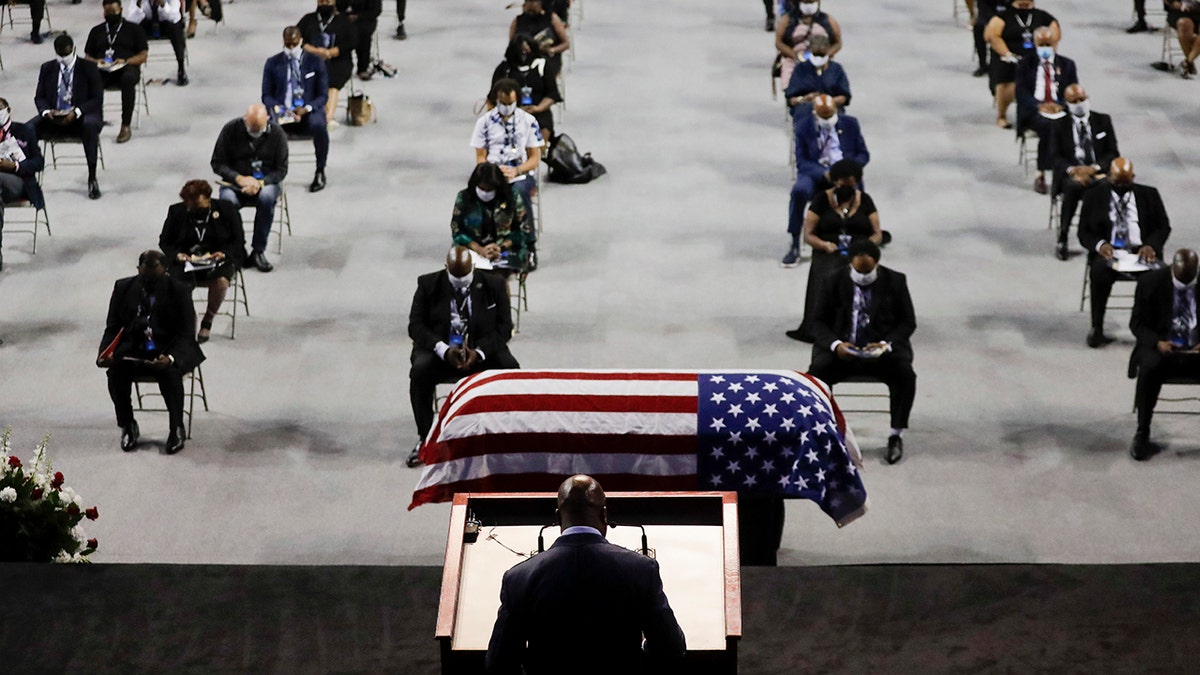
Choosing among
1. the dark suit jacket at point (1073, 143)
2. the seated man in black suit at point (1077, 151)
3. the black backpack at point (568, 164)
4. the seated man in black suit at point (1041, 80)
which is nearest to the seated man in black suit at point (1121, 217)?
the seated man in black suit at point (1077, 151)

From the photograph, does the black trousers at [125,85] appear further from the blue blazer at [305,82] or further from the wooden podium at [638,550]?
the wooden podium at [638,550]

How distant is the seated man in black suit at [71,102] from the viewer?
554 inches

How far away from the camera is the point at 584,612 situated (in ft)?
17.8

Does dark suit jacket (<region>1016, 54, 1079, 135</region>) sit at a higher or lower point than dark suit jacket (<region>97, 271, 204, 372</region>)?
higher

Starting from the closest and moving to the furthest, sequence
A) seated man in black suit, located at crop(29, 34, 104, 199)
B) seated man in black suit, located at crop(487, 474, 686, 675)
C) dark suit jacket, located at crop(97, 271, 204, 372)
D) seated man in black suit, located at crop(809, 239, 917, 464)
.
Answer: seated man in black suit, located at crop(487, 474, 686, 675), seated man in black suit, located at crop(809, 239, 917, 464), dark suit jacket, located at crop(97, 271, 204, 372), seated man in black suit, located at crop(29, 34, 104, 199)

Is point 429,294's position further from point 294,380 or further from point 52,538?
point 52,538

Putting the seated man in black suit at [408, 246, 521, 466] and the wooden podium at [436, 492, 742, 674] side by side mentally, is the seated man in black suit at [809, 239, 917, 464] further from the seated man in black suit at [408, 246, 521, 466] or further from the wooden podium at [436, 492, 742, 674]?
the wooden podium at [436, 492, 742, 674]

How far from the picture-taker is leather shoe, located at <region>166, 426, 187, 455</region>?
10234mm

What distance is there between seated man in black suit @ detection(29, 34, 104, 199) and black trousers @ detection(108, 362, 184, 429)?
4424 millimetres

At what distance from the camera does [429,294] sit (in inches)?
402

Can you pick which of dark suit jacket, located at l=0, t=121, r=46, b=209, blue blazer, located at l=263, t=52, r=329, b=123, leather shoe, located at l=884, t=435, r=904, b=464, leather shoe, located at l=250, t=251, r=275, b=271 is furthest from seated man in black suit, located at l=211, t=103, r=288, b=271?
A: leather shoe, located at l=884, t=435, r=904, b=464

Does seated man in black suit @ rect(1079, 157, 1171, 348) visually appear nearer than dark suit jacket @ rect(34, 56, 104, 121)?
Yes

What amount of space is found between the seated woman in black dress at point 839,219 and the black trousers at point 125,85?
21.6 ft

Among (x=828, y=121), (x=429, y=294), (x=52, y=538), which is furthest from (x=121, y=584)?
(x=828, y=121)
